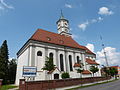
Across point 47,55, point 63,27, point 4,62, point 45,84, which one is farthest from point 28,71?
point 63,27

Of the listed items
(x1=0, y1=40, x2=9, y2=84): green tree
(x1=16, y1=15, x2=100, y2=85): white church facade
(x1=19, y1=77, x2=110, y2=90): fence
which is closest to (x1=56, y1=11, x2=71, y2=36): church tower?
(x1=16, y1=15, x2=100, y2=85): white church facade

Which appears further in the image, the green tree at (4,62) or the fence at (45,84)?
the green tree at (4,62)

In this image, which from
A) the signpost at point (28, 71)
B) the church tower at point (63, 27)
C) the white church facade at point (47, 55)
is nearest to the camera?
the signpost at point (28, 71)

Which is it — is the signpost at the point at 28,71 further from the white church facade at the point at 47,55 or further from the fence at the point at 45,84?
the white church facade at the point at 47,55

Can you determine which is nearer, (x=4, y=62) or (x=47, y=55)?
(x=47, y=55)

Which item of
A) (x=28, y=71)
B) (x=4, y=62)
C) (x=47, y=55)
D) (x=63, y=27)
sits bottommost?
(x=28, y=71)

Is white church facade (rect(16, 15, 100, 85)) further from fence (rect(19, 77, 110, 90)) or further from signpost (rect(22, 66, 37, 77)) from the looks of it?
signpost (rect(22, 66, 37, 77))

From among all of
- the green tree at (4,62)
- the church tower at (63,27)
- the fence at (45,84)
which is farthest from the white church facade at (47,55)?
the church tower at (63,27)

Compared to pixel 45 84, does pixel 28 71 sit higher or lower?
higher

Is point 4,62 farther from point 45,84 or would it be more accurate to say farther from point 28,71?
point 45,84

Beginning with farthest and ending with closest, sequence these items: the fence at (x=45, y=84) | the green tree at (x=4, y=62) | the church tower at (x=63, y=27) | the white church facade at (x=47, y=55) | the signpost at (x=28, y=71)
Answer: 1. the church tower at (x=63, y=27)
2. the green tree at (x=4, y=62)
3. the white church facade at (x=47, y=55)
4. the signpost at (x=28, y=71)
5. the fence at (x=45, y=84)

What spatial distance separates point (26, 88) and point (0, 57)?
34.0 meters

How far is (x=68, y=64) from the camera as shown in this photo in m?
32.7

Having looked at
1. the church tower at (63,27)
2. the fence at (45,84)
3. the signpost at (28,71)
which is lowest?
the fence at (45,84)
